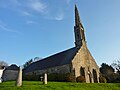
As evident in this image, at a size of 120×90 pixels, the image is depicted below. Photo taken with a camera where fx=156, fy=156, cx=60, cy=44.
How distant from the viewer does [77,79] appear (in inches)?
1401

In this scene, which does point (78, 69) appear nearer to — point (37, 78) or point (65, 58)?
point (65, 58)

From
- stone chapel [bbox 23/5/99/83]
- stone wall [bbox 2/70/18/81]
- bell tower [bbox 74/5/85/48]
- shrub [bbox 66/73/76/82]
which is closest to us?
shrub [bbox 66/73/76/82]

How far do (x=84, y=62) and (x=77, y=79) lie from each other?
7470mm

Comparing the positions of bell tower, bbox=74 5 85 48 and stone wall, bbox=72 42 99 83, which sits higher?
bell tower, bbox=74 5 85 48

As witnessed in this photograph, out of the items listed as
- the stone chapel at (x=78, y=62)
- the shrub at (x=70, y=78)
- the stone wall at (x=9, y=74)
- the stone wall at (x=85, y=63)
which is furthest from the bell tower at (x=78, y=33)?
the stone wall at (x=9, y=74)

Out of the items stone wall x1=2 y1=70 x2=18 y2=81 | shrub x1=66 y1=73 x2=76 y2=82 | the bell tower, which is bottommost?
shrub x1=66 y1=73 x2=76 y2=82

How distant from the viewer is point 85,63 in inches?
1657

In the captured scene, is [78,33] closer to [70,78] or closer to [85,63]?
[85,63]

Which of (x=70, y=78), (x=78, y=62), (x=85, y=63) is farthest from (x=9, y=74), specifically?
(x=85, y=63)

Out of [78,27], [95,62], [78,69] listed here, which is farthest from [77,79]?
[78,27]

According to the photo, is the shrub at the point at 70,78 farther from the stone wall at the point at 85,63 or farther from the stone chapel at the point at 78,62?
the stone wall at the point at 85,63

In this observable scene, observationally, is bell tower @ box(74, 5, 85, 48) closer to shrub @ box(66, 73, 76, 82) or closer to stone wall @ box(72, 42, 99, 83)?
stone wall @ box(72, 42, 99, 83)

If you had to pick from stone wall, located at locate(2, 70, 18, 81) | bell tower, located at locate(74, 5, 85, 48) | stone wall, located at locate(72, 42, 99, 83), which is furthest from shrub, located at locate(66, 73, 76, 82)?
stone wall, located at locate(2, 70, 18, 81)

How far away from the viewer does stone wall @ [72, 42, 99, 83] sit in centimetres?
3830
